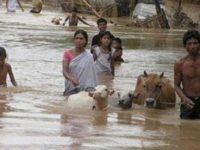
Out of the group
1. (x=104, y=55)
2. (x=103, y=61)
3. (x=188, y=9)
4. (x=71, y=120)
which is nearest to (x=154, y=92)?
(x=71, y=120)

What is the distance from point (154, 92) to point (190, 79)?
1274mm

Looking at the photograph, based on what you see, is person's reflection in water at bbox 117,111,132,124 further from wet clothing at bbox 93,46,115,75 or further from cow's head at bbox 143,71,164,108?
wet clothing at bbox 93,46,115,75

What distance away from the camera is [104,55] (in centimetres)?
1218

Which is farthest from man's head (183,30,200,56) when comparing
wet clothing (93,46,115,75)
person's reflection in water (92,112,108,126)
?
wet clothing (93,46,115,75)

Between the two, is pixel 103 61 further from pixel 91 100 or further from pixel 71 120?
pixel 71 120

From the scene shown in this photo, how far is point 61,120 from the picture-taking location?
24.4 feet

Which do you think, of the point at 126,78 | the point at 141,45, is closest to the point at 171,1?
the point at 141,45

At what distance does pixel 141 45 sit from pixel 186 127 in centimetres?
1363

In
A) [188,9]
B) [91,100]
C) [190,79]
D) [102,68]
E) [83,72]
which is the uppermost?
[190,79]

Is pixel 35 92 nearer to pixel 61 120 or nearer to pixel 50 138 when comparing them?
pixel 61 120

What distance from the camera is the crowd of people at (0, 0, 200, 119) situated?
7.78m

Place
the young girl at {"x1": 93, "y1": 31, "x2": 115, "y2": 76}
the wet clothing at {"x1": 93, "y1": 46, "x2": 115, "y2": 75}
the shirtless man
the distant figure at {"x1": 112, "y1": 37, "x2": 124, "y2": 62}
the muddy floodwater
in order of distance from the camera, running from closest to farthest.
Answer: the muddy floodwater
the shirtless man
the young girl at {"x1": 93, "y1": 31, "x2": 115, "y2": 76}
the wet clothing at {"x1": 93, "y1": 46, "x2": 115, "y2": 75}
the distant figure at {"x1": 112, "y1": 37, "x2": 124, "y2": 62}

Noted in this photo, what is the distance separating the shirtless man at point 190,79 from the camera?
7741 mm

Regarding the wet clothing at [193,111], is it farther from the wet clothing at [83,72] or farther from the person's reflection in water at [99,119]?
the wet clothing at [83,72]
